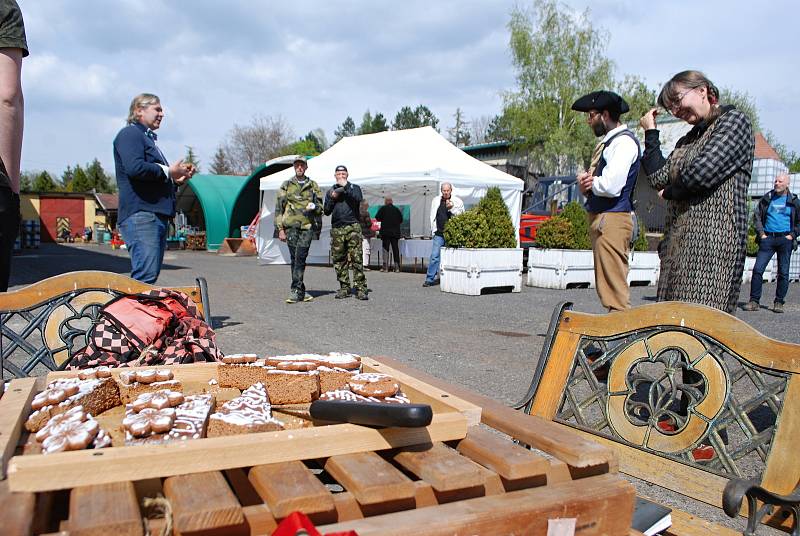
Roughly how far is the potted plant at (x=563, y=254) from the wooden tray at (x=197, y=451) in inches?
454

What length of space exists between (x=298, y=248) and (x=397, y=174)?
21.7 feet

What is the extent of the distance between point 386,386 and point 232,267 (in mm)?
16869

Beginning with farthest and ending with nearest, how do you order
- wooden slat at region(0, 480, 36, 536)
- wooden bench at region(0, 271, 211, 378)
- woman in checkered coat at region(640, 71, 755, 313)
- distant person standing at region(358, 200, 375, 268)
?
distant person standing at region(358, 200, 375, 268), woman in checkered coat at region(640, 71, 755, 313), wooden bench at region(0, 271, 211, 378), wooden slat at region(0, 480, 36, 536)

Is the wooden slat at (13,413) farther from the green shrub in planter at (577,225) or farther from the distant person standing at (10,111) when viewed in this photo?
the green shrub in planter at (577,225)

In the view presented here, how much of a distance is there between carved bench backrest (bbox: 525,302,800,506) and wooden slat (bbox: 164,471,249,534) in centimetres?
144

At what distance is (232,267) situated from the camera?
58.3ft

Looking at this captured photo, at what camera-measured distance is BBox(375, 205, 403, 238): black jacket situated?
16.2m

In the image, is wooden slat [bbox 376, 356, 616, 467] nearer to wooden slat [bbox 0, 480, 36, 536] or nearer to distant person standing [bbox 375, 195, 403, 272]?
wooden slat [bbox 0, 480, 36, 536]

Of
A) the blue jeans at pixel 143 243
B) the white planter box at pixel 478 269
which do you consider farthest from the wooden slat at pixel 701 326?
the white planter box at pixel 478 269

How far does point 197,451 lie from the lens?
1.16m

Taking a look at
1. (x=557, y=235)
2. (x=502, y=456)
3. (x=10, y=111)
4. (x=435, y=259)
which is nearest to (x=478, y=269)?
(x=435, y=259)

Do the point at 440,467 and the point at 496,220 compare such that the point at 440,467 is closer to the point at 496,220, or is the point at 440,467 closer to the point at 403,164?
the point at 496,220

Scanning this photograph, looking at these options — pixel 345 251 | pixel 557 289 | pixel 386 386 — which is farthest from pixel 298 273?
pixel 386 386

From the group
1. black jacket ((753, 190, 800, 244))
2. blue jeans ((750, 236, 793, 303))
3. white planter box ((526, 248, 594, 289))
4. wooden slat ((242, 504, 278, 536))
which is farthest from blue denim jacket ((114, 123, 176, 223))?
white planter box ((526, 248, 594, 289))
